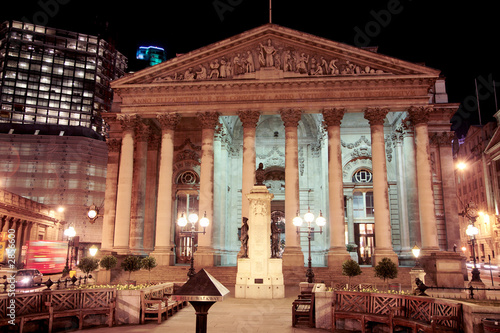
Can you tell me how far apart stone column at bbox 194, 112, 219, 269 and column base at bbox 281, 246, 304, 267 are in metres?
5.20

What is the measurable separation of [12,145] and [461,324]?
68993 mm

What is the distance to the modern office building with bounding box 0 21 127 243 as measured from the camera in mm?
65562

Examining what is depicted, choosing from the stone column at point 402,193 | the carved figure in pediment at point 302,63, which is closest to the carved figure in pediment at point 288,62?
the carved figure in pediment at point 302,63

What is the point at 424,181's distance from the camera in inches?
1206

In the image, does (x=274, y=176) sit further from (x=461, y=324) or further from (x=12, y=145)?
(x=12, y=145)

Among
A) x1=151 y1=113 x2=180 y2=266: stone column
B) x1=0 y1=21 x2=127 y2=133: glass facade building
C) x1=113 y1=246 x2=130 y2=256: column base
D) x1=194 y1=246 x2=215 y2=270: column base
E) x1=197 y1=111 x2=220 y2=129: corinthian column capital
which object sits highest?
x1=0 y1=21 x2=127 y2=133: glass facade building

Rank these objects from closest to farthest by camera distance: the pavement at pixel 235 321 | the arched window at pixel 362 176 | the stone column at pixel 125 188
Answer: the pavement at pixel 235 321 → the stone column at pixel 125 188 → the arched window at pixel 362 176

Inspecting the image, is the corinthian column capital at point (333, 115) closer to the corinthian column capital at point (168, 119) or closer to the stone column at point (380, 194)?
the stone column at point (380, 194)

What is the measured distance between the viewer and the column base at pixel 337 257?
96.1 feet

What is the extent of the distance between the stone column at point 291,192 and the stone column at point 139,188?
11420mm

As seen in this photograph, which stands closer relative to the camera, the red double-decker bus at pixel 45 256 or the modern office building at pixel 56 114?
the red double-decker bus at pixel 45 256

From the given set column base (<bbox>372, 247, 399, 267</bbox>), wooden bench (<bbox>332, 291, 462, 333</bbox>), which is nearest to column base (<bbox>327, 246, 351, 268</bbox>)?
column base (<bbox>372, 247, 399, 267</bbox>)

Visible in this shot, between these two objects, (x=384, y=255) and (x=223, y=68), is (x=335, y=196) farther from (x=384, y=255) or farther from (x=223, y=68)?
(x=223, y=68)

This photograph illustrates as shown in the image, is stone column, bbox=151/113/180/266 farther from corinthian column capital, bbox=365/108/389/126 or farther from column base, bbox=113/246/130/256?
corinthian column capital, bbox=365/108/389/126
